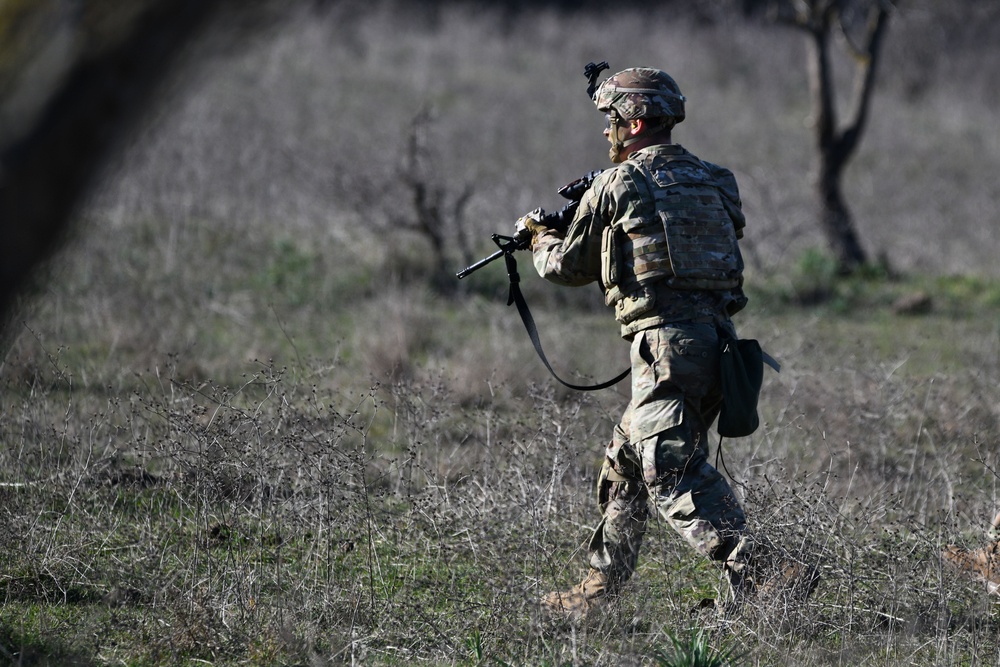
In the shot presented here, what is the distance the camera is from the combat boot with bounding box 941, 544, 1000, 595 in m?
4.23

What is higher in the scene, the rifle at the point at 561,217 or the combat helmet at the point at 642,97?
the combat helmet at the point at 642,97

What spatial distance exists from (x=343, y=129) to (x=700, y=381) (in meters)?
12.2

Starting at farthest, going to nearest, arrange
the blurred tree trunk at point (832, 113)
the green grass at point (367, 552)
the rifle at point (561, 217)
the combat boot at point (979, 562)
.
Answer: the blurred tree trunk at point (832, 113), the rifle at point (561, 217), the combat boot at point (979, 562), the green grass at point (367, 552)

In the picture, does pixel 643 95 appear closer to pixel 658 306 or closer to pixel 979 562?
pixel 658 306

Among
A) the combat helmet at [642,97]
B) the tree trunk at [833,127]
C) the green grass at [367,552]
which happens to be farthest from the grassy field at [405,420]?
the combat helmet at [642,97]

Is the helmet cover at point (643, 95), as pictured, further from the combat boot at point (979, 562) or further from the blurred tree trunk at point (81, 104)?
the blurred tree trunk at point (81, 104)

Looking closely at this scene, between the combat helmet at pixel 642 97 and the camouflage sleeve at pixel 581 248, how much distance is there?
271mm

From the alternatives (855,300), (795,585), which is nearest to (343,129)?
(855,300)

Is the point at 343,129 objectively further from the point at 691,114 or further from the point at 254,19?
the point at 254,19

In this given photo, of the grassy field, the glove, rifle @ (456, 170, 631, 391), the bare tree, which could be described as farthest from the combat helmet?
the bare tree

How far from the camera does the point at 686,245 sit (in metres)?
3.98

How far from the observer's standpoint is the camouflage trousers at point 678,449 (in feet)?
12.8

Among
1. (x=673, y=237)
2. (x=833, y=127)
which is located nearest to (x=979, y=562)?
(x=673, y=237)

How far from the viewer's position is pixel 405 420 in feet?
16.0
